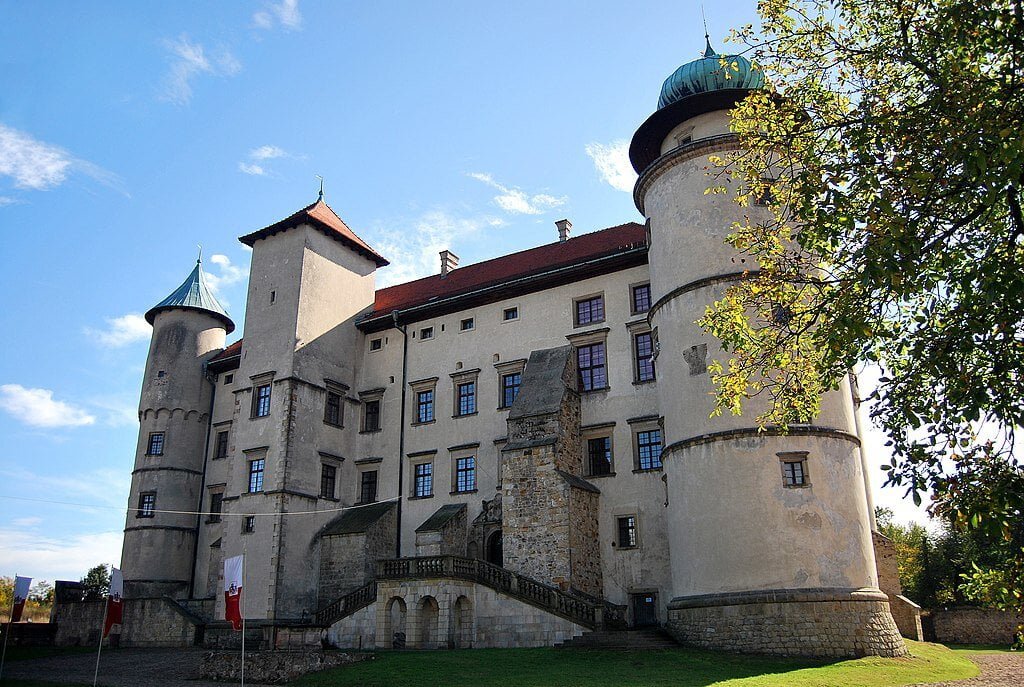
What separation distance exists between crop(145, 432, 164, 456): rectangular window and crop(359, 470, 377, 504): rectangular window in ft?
35.4

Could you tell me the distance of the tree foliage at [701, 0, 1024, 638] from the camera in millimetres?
8375

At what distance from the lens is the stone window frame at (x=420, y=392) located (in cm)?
3064

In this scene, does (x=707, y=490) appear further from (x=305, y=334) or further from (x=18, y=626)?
(x=18, y=626)

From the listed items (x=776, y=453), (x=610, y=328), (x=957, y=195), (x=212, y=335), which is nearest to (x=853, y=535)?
(x=776, y=453)

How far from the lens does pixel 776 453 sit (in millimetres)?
20203

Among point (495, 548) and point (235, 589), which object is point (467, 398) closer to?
point (495, 548)

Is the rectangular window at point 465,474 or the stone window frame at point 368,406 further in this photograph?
the stone window frame at point 368,406

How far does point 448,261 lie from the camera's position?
36.7 meters

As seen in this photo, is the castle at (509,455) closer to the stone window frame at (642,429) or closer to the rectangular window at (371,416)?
the stone window frame at (642,429)

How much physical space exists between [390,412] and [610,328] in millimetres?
9970

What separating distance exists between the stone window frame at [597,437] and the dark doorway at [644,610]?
387 centimetres

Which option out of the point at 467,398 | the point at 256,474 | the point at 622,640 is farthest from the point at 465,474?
the point at 622,640

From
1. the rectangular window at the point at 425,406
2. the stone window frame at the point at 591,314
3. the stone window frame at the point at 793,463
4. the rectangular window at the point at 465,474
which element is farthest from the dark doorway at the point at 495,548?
the stone window frame at the point at 793,463

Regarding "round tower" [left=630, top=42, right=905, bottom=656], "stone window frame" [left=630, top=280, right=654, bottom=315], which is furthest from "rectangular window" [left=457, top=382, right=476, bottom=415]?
"round tower" [left=630, top=42, right=905, bottom=656]
